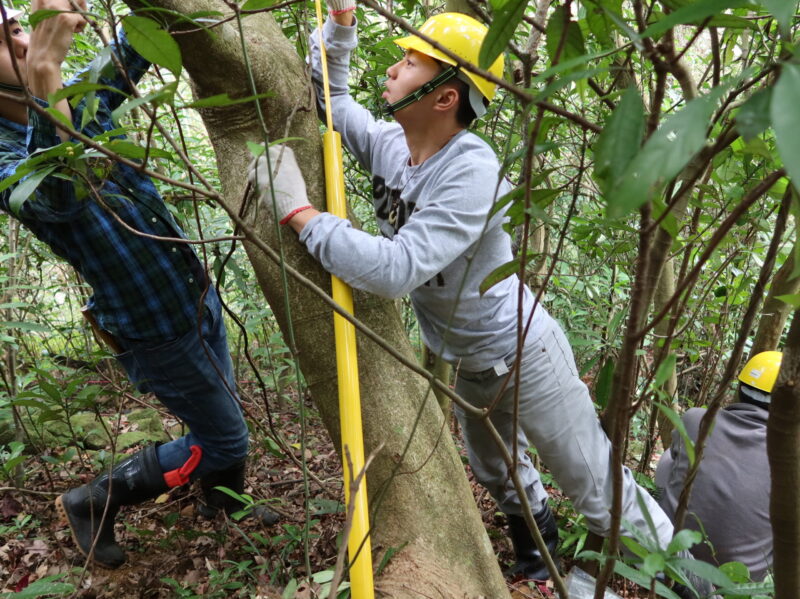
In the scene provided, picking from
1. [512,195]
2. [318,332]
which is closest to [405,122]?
[318,332]

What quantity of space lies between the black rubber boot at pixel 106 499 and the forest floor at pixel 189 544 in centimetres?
7

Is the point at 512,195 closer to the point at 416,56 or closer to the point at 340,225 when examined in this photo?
the point at 340,225

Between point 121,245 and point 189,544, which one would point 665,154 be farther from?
point 189,544

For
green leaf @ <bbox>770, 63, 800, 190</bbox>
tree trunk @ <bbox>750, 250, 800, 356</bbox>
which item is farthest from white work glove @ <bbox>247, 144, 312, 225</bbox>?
tree trunk @ <bbox>750, 250, 800, 356</bbox>

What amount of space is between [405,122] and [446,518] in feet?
4.06

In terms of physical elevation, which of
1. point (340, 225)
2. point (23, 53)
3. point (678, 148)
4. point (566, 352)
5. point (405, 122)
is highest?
point (23, 53)

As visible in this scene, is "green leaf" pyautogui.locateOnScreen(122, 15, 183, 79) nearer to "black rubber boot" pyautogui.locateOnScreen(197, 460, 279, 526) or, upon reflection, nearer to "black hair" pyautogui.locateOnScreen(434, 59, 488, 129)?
"black hair" pyautogui.locateOnScreen(434, 59, 488, 129)

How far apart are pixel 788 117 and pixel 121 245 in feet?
6.52

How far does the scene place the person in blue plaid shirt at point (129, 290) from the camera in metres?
1.61

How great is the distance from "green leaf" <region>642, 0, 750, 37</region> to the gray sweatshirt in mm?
819

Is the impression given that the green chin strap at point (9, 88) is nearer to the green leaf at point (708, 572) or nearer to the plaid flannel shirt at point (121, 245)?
the plaid flannel shirt at point (121, 245)

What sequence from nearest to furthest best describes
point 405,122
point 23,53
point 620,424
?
point 620,424, point 23,53, point 405,122

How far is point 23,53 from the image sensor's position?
1.75 meters

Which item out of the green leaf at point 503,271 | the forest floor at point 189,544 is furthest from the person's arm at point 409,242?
the forest floor at point 189,544
